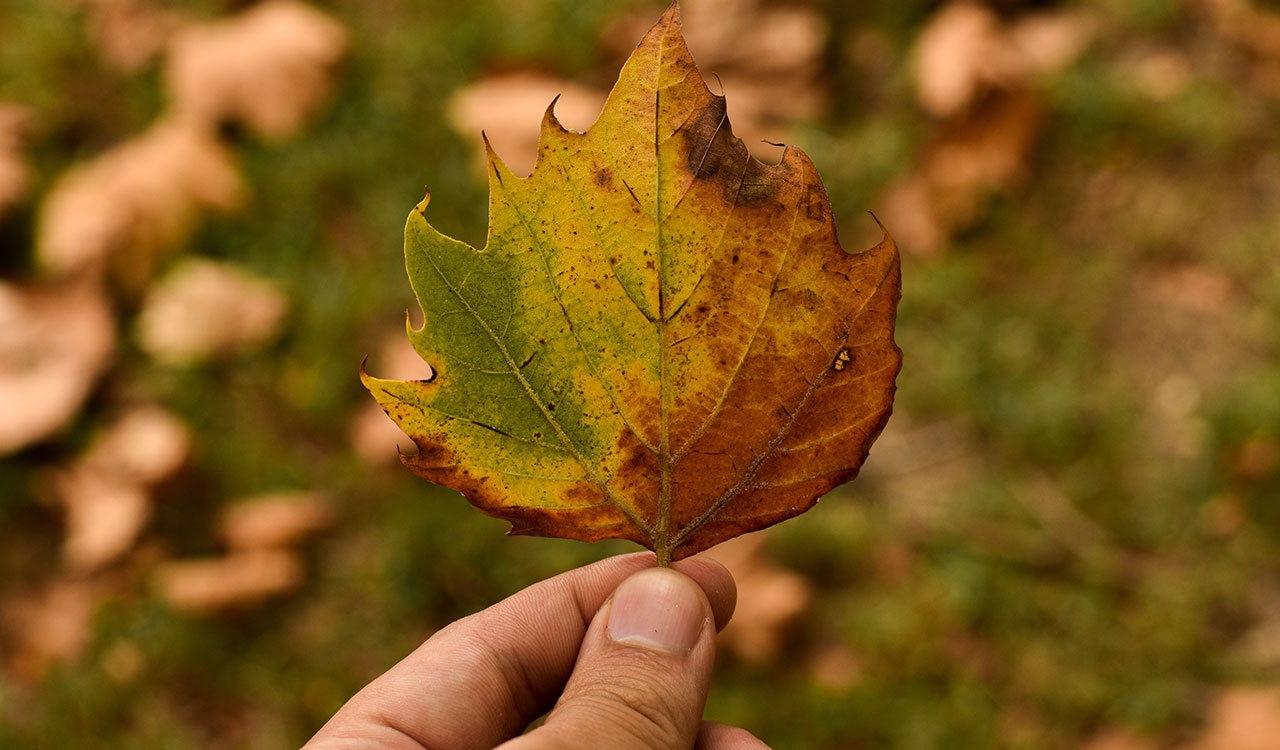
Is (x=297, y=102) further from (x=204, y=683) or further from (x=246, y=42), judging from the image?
(x=204, y=683)

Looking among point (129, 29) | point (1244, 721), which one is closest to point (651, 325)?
point (1244, 721)

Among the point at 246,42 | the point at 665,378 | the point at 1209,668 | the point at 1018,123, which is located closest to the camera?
the point at 665,378

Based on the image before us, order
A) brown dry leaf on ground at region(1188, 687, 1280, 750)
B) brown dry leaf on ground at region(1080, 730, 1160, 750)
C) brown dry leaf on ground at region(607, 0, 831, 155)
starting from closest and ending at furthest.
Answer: brown dry leaf on ground at region(1188, 687, 1280, 750)
brown dry leaf on ground at region(1080, 730, 1160, 750)
brown dry leaf on ground at region(607, 0, 831, 155)

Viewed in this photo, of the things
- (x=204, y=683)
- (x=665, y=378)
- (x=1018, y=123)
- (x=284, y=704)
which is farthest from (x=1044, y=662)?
(x=204, y=683)

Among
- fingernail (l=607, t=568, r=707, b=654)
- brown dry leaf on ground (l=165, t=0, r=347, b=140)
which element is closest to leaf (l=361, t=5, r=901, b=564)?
fingernail (l=607, t=568, r=707, b=654)

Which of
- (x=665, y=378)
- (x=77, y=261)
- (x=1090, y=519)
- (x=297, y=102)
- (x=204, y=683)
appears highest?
(x=665, y=378)

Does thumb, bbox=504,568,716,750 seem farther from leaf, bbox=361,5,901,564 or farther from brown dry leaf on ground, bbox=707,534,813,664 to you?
brown dry leaf on ground, bbox=707,534,813,664
